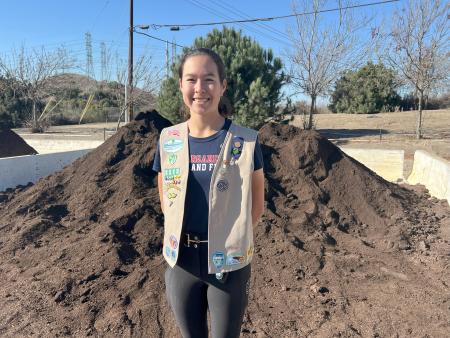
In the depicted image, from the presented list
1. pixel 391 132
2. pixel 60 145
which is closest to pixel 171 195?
pixel 60 145

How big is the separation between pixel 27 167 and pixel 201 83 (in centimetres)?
673

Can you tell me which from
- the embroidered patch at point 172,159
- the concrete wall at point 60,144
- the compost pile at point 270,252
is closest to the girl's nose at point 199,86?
the embroidered patch at point 172,159

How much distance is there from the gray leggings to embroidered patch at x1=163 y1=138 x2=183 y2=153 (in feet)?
1.39

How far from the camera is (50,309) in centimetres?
317

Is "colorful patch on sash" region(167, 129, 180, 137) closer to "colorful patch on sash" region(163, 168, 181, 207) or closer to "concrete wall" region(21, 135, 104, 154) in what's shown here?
"colorful patch on sash" region(163, 168, 181, 207)

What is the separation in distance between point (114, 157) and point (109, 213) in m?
1.59

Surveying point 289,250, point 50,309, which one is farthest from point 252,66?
point 50,309

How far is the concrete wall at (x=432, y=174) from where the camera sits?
6.25 metres

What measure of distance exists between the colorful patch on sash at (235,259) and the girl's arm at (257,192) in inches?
10.6

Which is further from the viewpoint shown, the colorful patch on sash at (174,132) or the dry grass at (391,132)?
the dry grass at (391,132)

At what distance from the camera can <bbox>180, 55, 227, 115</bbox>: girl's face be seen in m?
1.66

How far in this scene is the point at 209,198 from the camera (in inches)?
65.2

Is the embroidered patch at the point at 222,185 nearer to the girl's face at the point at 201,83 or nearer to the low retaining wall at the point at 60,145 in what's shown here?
the girl's face at the point at 201,83

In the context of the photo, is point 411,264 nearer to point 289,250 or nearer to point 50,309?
point 289,250
